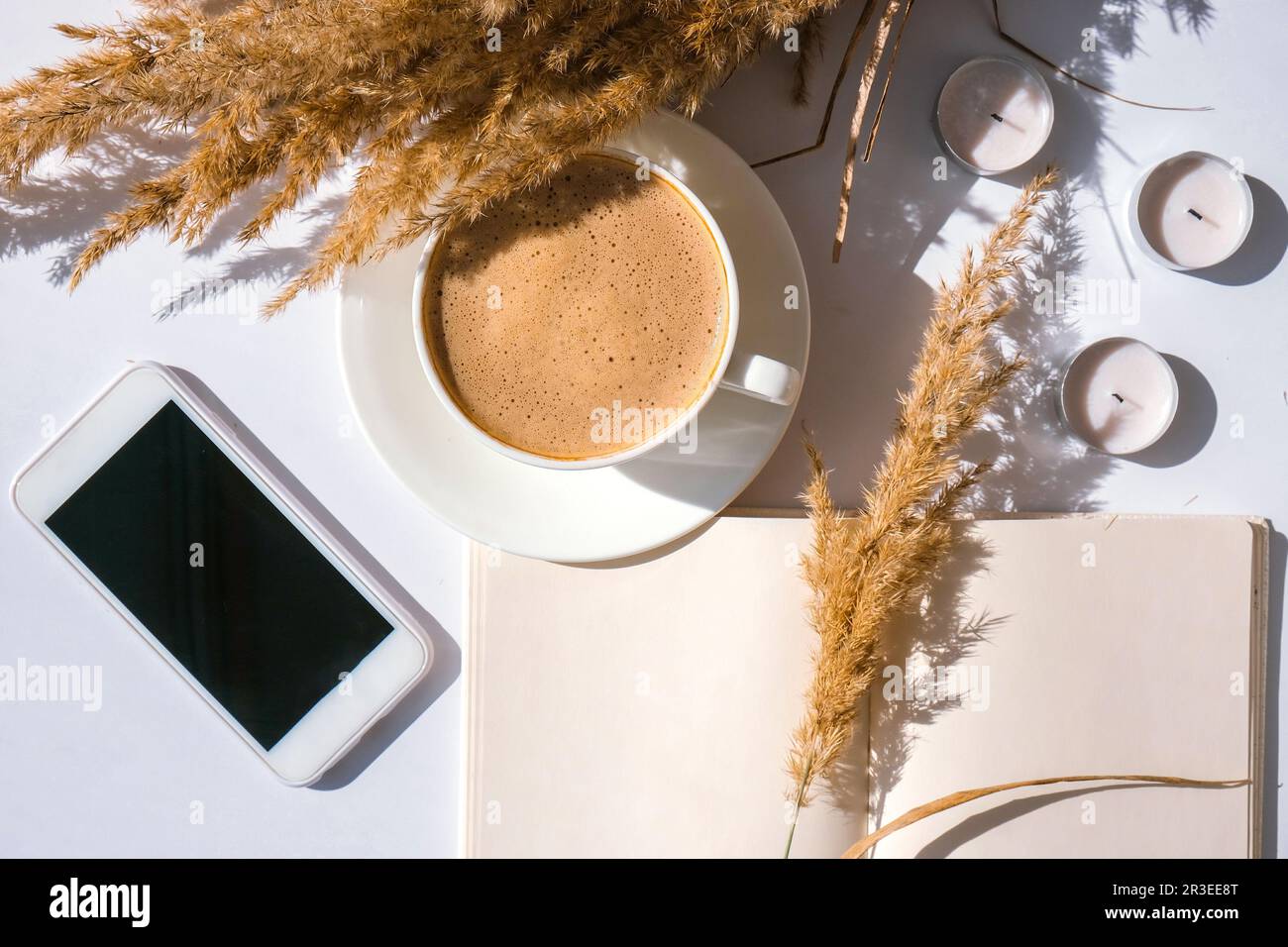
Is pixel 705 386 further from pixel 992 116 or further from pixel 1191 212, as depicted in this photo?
pixel 1191 212

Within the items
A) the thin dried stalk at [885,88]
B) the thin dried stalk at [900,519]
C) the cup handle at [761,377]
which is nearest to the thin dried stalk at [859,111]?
the thin dried stalk at [885,88]

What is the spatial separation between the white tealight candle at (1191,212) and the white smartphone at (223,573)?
0.83m

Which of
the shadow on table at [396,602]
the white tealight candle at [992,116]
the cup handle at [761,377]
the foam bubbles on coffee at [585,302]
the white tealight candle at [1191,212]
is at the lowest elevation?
the shadow on table at [396,602]

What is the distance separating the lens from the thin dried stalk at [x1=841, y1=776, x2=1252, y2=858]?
0.77 meters

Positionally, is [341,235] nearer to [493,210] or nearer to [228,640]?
[493,210]

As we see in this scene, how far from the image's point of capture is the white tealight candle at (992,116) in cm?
81

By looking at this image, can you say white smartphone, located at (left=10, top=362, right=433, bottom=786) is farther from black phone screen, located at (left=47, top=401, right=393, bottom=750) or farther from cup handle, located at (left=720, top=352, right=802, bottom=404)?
cup handle, located at (left=720, top=352, right=802, bottom=404)

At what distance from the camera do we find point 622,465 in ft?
2.57

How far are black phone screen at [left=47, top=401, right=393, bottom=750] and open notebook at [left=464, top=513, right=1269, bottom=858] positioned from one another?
0.16 metres

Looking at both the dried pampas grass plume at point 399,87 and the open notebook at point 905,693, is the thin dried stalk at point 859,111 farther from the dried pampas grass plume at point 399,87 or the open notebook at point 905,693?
the open notebook at point 905,693

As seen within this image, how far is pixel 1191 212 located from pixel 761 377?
0.51 meters

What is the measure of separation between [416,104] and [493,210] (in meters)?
0.10

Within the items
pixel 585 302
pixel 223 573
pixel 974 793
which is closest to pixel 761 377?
pixel 585 302

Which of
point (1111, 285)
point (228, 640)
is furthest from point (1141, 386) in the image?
point (228, 640)
